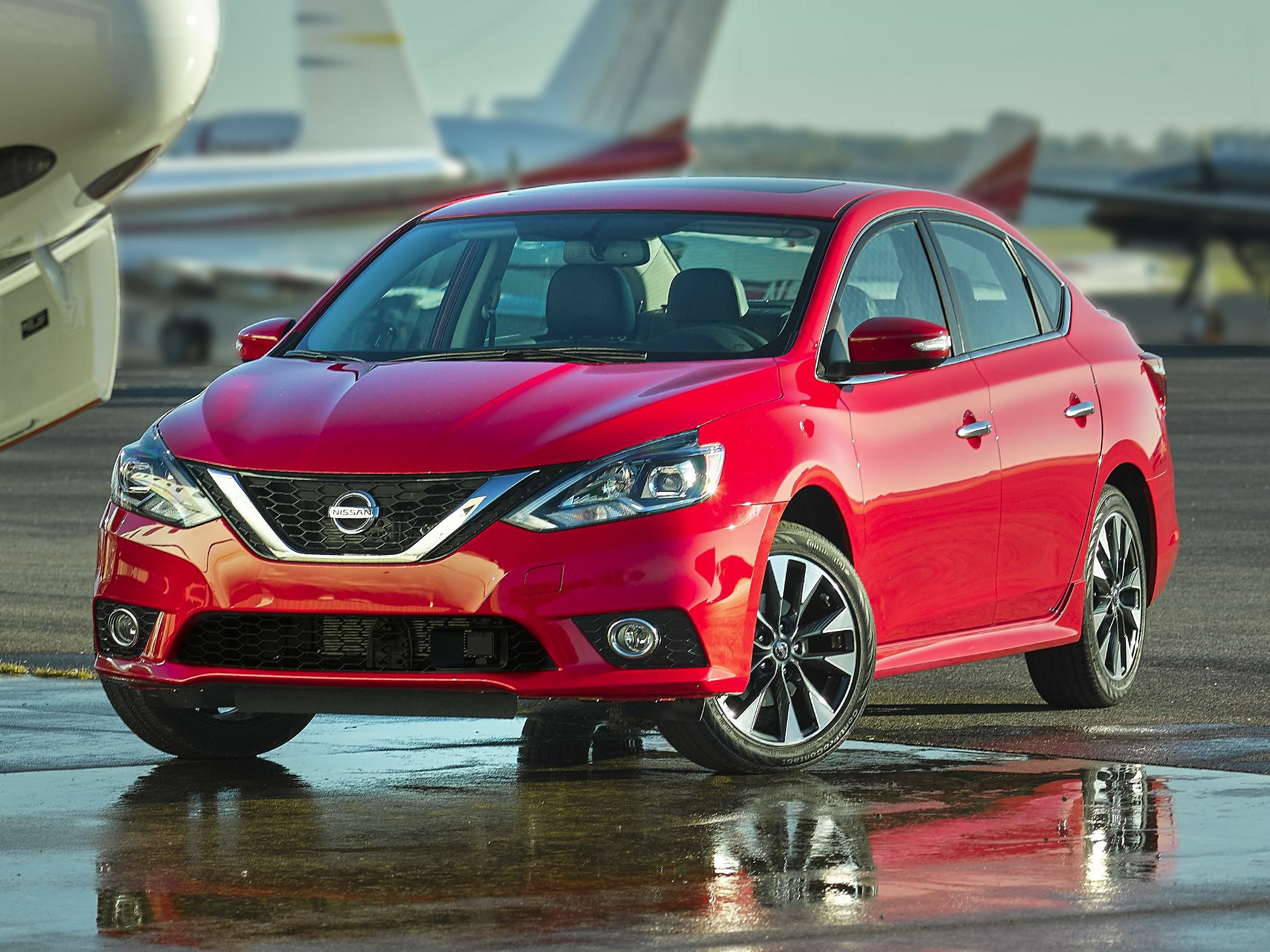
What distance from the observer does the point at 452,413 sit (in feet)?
21.8

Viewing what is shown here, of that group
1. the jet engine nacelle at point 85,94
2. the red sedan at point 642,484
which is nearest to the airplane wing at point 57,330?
the jet engine nacelle at point 85,94

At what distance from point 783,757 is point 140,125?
3377mm

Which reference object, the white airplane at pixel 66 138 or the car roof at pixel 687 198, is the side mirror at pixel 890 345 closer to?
the car roof at pixel 687 198

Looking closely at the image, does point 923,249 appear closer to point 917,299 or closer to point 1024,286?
point 917,299

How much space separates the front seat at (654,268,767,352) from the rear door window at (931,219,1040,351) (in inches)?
34.6

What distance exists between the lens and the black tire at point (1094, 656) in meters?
8.37

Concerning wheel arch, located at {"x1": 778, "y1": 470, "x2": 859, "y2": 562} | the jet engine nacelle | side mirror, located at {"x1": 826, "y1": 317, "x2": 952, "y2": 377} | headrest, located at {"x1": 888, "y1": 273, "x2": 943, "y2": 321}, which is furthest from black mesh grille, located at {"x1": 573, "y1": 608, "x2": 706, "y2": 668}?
the jet engine nacelle

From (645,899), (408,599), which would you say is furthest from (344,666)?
(645,899)

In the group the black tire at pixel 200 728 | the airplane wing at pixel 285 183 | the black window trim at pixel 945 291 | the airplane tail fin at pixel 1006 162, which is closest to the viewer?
the black tire at pixel 200 728

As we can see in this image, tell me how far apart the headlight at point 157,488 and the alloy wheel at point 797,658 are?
150 cm

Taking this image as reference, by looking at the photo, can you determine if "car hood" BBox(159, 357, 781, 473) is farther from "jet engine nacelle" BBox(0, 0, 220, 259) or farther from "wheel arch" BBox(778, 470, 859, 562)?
"jet engine nacelle" BBox(0, 0, 220, 259)

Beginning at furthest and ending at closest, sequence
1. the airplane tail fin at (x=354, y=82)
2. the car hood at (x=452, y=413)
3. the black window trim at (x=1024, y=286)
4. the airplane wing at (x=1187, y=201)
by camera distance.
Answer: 1. the airplane wing at (x=1187, y=201)
2. the airplane tail fin at (x=354, y=82)
3. the black window trim at (x=1024, y=286)
4. the car hood at (x=452, y=413)

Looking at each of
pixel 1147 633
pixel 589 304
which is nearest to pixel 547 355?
pixel 589 304

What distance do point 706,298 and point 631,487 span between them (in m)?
1.24
